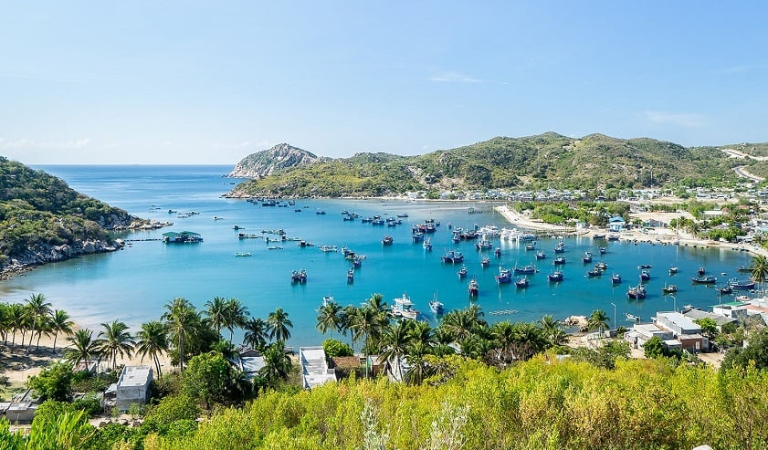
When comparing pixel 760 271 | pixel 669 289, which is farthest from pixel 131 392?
pixel 760 271

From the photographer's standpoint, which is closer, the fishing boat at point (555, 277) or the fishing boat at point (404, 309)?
the fishing boat at point (404, 309)

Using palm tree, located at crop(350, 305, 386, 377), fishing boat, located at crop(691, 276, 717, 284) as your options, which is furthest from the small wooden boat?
palm tree, located at crop(350, 305, 386, 377)

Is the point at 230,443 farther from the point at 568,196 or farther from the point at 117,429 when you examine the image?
the point at 568,196

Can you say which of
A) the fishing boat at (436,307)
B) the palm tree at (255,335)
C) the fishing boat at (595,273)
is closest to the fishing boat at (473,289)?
the fishing boat at (436,307)

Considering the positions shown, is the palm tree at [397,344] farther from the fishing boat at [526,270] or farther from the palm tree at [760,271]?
the palm tree at [760,271]

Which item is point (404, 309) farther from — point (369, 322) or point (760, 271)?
point (760, 271)

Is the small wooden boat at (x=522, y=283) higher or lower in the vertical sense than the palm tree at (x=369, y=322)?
lower
